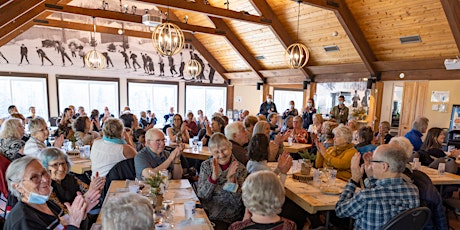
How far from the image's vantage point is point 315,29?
25.7ft

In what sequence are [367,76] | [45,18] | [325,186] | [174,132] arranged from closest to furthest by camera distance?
[325,186] < [174,132] < [367,76] < [45,18]

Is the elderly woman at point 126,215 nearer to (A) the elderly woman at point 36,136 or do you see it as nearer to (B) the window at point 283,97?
(A) the elderly woman at point 36,136

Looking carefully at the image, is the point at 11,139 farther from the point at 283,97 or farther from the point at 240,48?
the point at 283,97

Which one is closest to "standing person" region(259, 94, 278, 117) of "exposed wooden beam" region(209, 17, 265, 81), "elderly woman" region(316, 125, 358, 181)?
"exposed wooden beam" region(209, 17, 265, 81)

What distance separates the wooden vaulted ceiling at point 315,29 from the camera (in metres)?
5.85

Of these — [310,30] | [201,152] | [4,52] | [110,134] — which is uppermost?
[310,30]

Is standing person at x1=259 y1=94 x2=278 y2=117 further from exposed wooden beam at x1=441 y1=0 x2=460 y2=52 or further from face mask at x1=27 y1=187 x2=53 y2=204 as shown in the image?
face mask at x1=27 y1=187 x2=53 y2=204

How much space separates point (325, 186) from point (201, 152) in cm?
243

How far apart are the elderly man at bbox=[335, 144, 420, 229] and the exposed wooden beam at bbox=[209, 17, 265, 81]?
27.2ft

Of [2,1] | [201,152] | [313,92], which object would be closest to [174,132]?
[201,152]

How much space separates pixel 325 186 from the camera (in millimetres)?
2820

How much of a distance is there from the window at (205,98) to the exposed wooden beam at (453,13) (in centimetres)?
896

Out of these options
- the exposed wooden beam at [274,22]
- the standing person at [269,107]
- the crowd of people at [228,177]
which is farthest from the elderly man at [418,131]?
the standing person at [269,107]

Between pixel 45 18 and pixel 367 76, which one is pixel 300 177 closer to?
pixel 367 76
